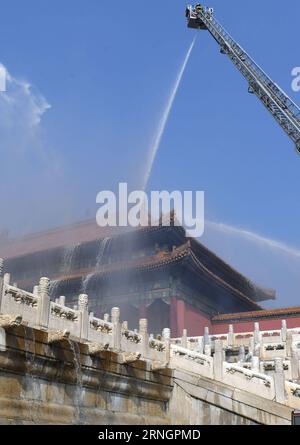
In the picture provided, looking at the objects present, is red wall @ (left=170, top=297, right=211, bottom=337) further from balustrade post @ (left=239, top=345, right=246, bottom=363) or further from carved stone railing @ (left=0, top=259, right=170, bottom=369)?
carved stone railing @ (left=0, top=259, right=170, bottom=369)

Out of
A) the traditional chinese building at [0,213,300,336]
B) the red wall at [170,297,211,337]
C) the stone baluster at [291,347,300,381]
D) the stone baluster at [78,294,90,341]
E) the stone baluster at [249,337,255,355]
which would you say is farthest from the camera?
the traditional chinese building at [0,213,300,336]

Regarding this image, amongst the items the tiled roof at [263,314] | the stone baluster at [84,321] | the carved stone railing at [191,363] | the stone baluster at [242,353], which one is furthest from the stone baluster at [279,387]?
the tiled roof at [263,314]

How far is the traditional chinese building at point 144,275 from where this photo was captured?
123ft

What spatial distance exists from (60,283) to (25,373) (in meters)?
25.5

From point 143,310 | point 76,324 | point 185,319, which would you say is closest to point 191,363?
point 76,324

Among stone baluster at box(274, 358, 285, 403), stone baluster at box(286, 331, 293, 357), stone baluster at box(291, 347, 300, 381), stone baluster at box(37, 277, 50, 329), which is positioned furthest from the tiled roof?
stone baluster at box(37, 277, 50, 329)

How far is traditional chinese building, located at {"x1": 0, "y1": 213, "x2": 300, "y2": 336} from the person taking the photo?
37375mm

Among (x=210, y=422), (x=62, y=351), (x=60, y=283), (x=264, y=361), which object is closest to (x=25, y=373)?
(x=62, y=351)

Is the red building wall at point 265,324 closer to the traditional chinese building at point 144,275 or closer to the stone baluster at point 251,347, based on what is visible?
the traditional chinese building at point 144,275

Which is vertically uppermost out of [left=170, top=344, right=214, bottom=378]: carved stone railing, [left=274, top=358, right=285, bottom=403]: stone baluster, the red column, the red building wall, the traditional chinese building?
the traditional chinese building

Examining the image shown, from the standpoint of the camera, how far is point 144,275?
1500 inches

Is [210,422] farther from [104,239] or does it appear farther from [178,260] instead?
[104,239]

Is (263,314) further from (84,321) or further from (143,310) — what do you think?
(84,321)

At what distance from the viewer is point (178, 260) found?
36750 mm
